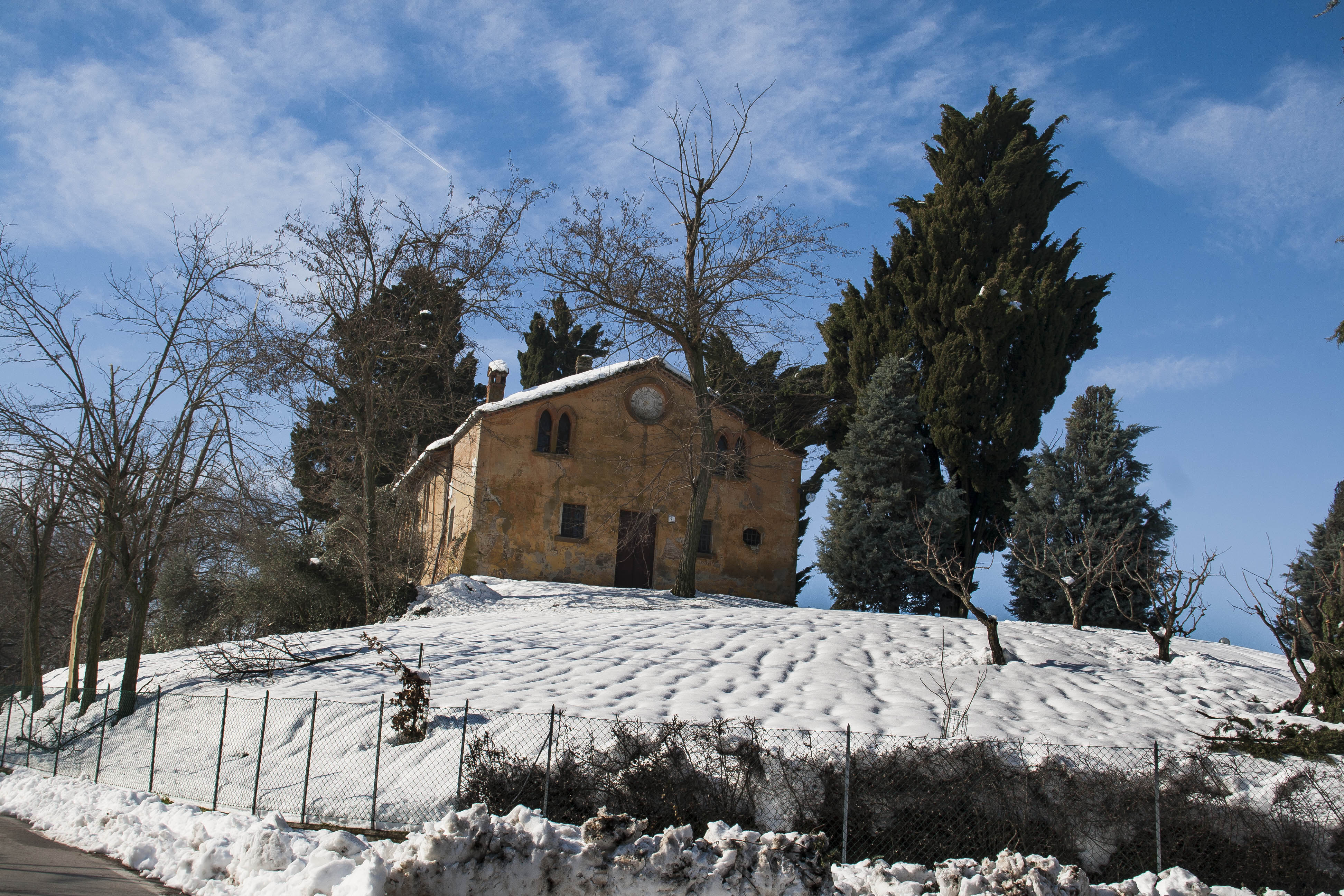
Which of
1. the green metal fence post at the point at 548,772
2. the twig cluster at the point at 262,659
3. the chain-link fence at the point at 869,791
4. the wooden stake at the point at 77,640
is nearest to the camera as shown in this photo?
the chain-link fence at the point at 869,791

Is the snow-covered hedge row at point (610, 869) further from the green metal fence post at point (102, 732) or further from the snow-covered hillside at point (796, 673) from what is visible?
the green metal fence post at point (102, 732)

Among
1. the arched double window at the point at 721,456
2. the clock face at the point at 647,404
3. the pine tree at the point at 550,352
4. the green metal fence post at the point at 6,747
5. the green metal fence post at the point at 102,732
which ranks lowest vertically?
the green metal fence post at the point at 6,747

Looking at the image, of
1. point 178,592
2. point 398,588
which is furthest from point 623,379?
point 178,592

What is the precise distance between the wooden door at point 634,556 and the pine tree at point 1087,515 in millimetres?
10333

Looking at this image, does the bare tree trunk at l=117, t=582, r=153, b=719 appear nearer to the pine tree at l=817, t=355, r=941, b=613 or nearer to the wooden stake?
the wooden stake

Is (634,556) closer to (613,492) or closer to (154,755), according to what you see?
(613,492)

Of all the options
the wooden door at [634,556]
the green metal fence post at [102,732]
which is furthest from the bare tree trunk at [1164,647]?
the green metal fence post at [102,732]

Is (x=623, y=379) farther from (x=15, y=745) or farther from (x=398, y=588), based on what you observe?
(x=15, y=745)

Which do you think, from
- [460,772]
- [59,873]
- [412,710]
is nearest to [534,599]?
[412,710]

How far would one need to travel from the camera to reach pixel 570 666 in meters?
15.3

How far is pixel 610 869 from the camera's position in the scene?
7.82m

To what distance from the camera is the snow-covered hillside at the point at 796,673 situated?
12609 millimetres

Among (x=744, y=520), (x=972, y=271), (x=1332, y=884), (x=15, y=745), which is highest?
(x=972, y=271)

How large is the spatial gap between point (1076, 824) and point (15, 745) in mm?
19191
